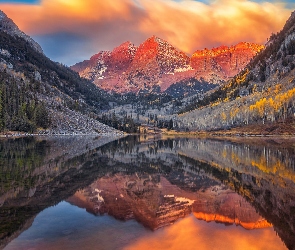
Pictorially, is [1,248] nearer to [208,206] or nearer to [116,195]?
[116,195]

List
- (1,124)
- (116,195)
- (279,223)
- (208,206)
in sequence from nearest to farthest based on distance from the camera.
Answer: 1. (279,223)
2. (208,206)
3. (116,195)
4. (1,124)

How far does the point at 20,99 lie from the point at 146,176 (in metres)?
159

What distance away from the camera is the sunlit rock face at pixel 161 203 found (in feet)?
67.2

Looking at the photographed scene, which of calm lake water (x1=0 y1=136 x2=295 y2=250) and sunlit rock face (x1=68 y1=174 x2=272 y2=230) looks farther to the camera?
sunlit rock face (x1=68 y1=174 x2=272 y2=230)

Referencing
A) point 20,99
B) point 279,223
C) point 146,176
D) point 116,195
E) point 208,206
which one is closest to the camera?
point 279,223

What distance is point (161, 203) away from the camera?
2508 centimetres

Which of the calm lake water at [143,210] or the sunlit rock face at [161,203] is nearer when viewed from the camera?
the calm lake water at [143,210]

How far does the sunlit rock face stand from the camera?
2047 cm

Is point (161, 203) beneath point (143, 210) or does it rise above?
beneath

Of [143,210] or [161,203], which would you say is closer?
[143,210]

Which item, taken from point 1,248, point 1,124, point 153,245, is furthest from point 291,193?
point 1,124

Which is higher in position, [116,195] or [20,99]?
[20,99]

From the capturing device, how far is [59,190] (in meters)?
28.3

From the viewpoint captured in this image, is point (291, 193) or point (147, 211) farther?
point (291, 193)
